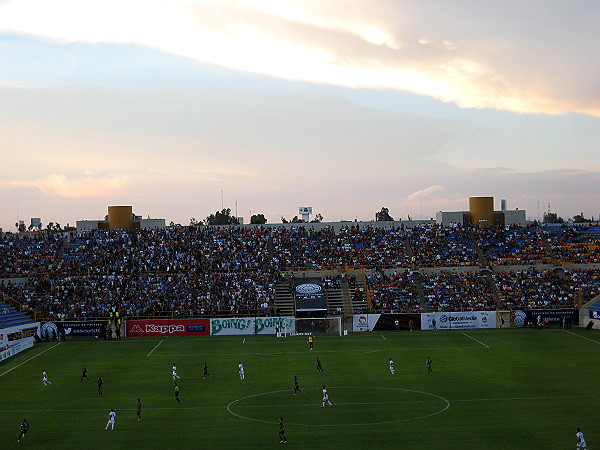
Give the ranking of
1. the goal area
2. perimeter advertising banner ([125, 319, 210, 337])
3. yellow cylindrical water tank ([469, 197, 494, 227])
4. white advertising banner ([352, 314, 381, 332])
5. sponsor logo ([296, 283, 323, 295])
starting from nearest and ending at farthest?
the goal area, perimeter advertising banner ([125, 319, 210, 337]), white advertising banner ([352, 314, 381, 332]), sponsor logo ([296, 283, 323, 295]), yellow cylindrical water tank ([469, 197, 494, 227])

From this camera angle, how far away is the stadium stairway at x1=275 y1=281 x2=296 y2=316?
8925cm

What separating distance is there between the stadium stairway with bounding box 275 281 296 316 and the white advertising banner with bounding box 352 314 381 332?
7.85m

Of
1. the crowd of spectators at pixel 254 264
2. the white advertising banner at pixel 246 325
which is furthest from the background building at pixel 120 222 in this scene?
the white advertising banner at pixel 246 325

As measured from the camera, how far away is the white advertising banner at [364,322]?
8500cm

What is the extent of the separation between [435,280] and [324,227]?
2036 cm

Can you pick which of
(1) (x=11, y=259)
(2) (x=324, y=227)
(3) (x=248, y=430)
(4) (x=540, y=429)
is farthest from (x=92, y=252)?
(4) (x=540, y=429)

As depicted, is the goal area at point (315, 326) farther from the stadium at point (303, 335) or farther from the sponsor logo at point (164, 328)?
the sponsor logo at point (164, 328)

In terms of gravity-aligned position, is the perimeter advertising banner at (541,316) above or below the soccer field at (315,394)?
above

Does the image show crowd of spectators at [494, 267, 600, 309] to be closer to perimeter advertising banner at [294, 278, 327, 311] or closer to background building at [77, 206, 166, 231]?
perimeter advertising banner at [294, 278, 327, 311]

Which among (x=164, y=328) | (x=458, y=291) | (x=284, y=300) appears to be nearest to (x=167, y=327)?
(x=164, y=328)

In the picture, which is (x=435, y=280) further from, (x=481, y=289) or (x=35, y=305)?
(x=35, y=305)

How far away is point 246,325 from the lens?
273 ft

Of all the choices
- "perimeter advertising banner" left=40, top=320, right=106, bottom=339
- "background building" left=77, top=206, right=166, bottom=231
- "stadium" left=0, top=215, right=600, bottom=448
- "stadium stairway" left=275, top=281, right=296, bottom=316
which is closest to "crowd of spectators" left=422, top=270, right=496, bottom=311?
"stadium" left=0, top=215, right=600, bottom=448

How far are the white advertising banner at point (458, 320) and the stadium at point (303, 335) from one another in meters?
0.16
